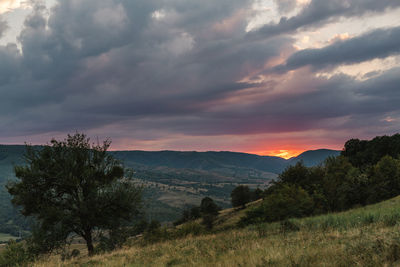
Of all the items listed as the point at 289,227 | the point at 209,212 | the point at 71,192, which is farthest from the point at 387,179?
the point at 209,212

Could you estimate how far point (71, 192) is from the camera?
27.9 m

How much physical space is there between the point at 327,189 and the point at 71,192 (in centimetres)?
5778

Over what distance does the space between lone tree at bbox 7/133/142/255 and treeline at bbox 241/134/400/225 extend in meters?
34.6

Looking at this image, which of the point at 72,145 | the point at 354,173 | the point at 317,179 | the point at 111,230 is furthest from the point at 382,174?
the point at 72,145

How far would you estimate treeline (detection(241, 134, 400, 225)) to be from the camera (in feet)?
184

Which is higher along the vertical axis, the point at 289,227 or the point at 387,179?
the point at 289,227

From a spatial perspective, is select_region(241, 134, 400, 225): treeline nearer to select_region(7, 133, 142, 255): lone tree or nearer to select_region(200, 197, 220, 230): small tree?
select_region(7, 133, 142, 255): lone tree

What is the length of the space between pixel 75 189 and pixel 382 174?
65.2 metres

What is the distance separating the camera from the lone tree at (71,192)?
26.4m

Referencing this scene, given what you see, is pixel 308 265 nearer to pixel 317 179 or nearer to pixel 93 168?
pixel 93 168

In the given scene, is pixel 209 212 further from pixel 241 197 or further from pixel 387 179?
pixel 387 179

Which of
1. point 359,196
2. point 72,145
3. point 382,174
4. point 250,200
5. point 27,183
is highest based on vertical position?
point 72,145

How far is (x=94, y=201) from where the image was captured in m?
27.8

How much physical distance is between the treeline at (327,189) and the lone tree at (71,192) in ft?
114
